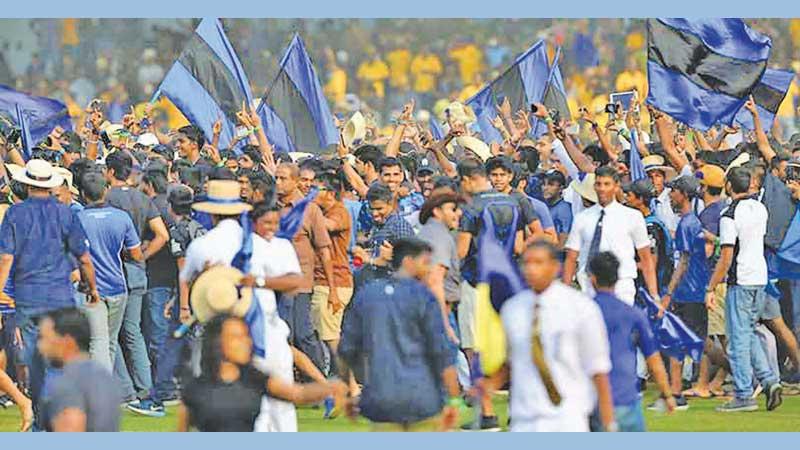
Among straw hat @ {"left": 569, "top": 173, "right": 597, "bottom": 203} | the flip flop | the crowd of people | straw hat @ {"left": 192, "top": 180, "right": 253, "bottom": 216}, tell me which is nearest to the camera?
the crowd of people

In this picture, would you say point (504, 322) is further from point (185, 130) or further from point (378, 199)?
point (185, 130)

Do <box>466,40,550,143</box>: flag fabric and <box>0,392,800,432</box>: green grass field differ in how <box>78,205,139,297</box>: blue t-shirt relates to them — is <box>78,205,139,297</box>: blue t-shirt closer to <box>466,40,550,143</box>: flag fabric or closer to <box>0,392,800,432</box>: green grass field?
<box>0,392,800,432</box>: green grass field

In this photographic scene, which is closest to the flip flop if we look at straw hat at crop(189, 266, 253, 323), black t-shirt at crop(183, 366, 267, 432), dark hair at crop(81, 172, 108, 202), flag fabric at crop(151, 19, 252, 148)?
dark hair at crop(81, 172, 108, 202)

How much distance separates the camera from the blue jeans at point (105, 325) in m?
15.7

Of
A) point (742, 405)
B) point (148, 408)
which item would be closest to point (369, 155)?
point (148, 408)

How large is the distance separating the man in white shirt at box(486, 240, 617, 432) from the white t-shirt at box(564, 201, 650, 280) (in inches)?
172

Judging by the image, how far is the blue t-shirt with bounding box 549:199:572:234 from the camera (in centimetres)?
1816

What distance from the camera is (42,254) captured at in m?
15.0

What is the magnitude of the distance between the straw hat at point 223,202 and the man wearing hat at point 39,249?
1890mm

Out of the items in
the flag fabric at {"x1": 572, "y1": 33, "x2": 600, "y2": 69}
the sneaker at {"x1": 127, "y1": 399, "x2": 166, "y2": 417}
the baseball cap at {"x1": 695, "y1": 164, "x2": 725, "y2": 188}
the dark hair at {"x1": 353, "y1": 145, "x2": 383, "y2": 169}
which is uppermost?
the flag fabric at {"x1": 572, "y1": 33, "x2": 600, "y2": 69}

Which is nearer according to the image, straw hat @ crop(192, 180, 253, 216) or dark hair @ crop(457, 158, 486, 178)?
straw hat @ crop(192, 180, 253, 216)

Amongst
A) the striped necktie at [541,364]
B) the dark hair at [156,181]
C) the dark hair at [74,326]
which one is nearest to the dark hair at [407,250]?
the striped necktie at [541,364]

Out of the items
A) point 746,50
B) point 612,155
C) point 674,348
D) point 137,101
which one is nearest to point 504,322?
point 674,348

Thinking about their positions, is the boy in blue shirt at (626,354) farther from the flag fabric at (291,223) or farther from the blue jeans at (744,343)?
the blue jeans at (744,343)
